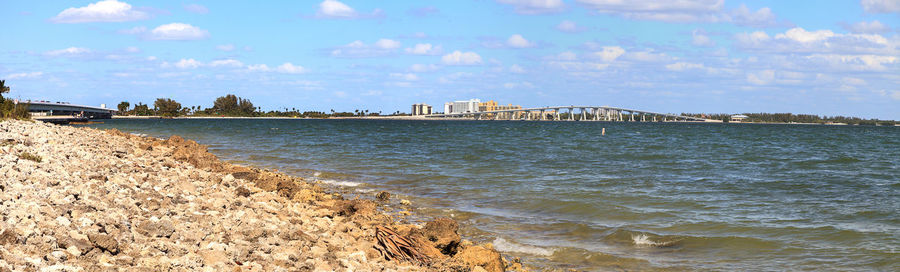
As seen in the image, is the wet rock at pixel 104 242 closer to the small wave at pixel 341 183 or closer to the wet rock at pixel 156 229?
the wet rock at pixel 156 229

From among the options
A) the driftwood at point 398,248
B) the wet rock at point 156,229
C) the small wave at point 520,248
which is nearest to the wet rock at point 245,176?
the small wave at point 520,248

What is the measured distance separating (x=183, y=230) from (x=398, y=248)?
3174 mm

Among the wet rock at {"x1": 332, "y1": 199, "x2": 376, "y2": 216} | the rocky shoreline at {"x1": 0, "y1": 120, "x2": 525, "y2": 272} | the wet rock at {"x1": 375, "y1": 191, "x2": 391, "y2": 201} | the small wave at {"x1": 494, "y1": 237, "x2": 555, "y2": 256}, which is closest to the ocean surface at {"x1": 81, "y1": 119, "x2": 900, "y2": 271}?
the small wave at {"x1": 494, "y1": 237, "x2": 555, "y2": 256}

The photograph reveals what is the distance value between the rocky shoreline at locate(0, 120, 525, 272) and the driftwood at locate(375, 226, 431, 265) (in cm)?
2

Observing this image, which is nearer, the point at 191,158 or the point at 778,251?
the point at 778,251

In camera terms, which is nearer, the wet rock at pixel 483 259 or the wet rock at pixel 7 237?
the wet rock at pixel 7 237

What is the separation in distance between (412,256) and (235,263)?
3.03 metres

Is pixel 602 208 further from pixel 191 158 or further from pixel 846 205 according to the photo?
pixel 191 158

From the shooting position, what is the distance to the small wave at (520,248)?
41.6ft

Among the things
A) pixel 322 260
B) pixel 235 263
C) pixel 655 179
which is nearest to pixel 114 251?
pixel 235 263

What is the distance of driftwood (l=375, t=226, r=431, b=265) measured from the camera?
393 inches

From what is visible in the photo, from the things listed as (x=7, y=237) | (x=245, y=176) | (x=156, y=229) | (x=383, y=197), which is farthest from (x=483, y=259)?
(x=245, y=176)

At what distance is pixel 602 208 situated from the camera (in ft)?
60.1

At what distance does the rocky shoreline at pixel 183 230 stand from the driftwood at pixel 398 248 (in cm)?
2
